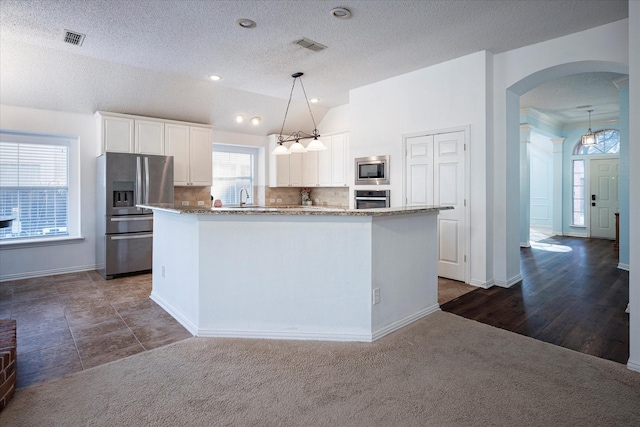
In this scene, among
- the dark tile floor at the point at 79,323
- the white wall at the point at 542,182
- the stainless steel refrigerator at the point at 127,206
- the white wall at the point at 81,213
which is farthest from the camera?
the white wall at the point at 542,182

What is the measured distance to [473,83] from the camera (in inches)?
166

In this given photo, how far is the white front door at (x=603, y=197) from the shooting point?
819 cm

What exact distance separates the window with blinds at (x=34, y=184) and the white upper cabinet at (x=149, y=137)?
3.23 feet

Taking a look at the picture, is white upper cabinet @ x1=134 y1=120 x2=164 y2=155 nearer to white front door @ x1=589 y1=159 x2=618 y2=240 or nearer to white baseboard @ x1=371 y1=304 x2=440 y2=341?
white baseboard @ x1=371 y1=304 x2=440 y2=341

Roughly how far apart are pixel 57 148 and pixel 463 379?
5.82 metres

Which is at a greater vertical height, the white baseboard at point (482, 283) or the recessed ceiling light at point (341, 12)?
the recessed ceiling light at point (341, 12)

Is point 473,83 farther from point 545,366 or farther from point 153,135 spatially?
point 153,135

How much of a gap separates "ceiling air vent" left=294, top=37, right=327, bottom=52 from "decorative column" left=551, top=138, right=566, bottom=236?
7614 millimetres

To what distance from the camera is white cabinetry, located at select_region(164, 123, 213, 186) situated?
5.66 metres

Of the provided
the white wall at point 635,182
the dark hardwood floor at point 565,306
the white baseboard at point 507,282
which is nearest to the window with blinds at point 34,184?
the dark hardwood floor at point 565,306

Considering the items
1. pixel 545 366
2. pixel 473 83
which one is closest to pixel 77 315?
pixel 545 366

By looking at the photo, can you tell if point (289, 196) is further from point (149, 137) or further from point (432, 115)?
point (432, 115)

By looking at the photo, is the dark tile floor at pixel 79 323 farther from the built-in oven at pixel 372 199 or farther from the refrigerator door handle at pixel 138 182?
the built-in oven at pixel 372 199

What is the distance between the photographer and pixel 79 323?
10.6ft
